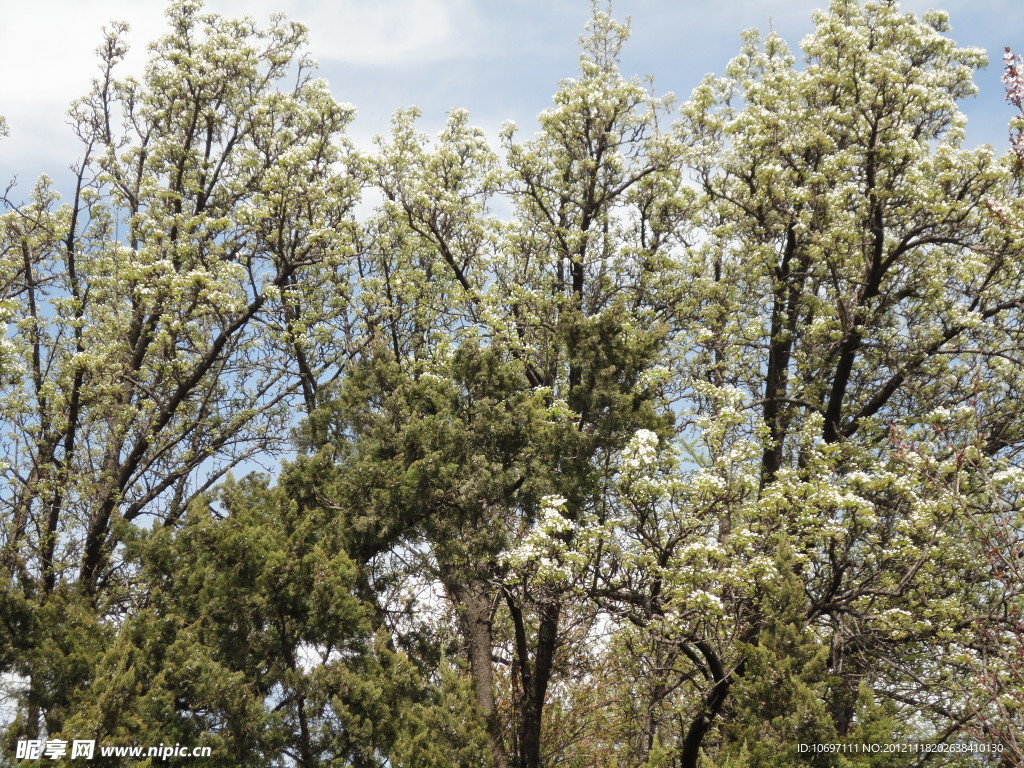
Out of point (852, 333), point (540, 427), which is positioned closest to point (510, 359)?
point (540, 427)

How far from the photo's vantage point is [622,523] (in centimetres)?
1138

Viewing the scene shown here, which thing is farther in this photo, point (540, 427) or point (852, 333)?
point (852, 333)

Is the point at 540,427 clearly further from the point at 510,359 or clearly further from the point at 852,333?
the point at 852,333

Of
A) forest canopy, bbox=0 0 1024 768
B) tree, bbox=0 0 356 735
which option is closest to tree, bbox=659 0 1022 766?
forest canopy, bbox=0 0 1024 768

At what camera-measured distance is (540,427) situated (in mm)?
11883

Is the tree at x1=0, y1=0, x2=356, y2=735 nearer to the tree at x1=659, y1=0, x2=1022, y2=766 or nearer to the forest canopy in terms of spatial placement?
the forest canopy

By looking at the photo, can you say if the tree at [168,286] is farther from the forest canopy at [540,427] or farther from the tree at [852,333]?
the tree at [852,333]

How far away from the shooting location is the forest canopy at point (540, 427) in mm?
10281

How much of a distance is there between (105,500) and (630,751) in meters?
13.8

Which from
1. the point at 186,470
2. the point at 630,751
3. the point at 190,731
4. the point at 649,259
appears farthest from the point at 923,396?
the point at 186,470

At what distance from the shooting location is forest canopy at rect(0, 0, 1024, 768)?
33.7ft

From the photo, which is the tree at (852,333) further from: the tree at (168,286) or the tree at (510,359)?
the tree at (168,286)

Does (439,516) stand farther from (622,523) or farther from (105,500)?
(105,500)

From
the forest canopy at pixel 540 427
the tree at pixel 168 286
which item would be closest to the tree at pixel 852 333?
the forest canopy at pixel 540 427
